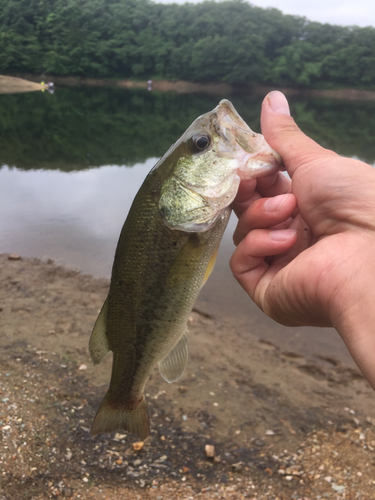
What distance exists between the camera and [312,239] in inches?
105

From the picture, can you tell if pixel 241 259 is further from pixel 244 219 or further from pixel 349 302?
pixel 349 302

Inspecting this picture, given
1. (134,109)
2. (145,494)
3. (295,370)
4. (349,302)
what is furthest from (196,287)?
(134,109)

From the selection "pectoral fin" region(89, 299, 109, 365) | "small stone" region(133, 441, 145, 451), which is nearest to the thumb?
"pectoral fin" region(89, 299, 109, 365)

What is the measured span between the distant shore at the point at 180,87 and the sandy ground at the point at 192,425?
202ft

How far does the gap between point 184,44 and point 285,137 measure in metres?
88.7

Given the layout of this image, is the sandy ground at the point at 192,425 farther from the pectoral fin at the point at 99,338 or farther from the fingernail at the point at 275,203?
the fingernail at the point at 275,203

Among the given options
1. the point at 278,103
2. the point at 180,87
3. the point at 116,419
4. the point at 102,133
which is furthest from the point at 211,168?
the point at 180,87

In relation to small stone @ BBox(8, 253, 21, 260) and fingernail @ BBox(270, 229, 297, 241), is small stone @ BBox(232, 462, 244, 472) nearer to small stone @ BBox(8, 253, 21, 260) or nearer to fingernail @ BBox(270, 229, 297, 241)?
fingernail @ BBox(270, 229, 297, 241)

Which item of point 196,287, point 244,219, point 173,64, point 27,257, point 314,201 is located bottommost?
point 27,257

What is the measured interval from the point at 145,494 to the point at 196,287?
270 cm

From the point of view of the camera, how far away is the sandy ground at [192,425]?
13.2 ft

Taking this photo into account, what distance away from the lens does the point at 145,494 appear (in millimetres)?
3910

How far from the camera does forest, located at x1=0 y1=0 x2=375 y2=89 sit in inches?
2810

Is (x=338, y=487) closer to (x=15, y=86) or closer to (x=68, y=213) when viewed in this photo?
(x=68, y=213)
